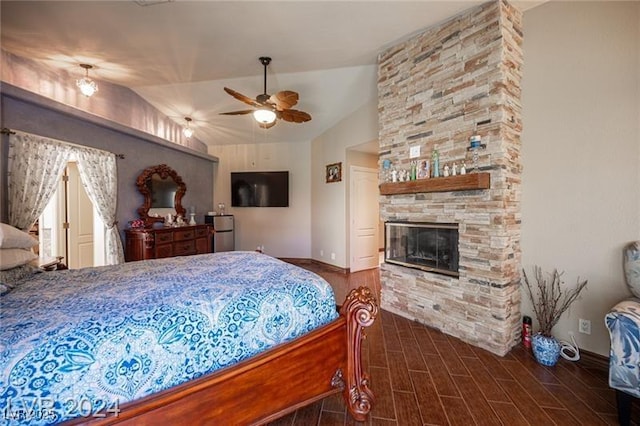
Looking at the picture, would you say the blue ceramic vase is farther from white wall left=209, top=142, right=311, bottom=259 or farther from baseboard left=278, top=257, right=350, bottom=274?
white wall left=209, top=142, right=311, bottom=259

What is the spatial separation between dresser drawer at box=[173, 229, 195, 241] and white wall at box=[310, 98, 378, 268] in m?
2.47

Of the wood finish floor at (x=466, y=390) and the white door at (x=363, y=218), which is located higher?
the white door at (x=363, y=218)

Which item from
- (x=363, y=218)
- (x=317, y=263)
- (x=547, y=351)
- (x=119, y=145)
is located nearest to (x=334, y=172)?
(x=363, y=218)

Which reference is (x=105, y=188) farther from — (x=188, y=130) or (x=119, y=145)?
(x=188, y=130)

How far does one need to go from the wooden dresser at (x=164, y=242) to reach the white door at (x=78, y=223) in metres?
0.71

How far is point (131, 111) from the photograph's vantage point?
406 centimetres

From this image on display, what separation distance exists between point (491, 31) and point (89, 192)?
494 cm

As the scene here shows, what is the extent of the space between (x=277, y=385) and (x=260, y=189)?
16.3ft

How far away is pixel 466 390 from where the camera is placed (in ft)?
5.83

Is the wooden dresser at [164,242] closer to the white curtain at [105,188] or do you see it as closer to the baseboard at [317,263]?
the white curtain at [105,188]

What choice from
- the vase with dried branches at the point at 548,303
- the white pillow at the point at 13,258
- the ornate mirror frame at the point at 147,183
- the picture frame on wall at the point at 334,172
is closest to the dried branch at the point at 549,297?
the vase with dried branches at the point at 548,303

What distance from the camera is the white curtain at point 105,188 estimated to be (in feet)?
11.2

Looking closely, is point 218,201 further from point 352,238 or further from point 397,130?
point 397,130

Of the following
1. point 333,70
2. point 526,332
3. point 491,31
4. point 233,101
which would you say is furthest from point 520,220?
point 233,101
